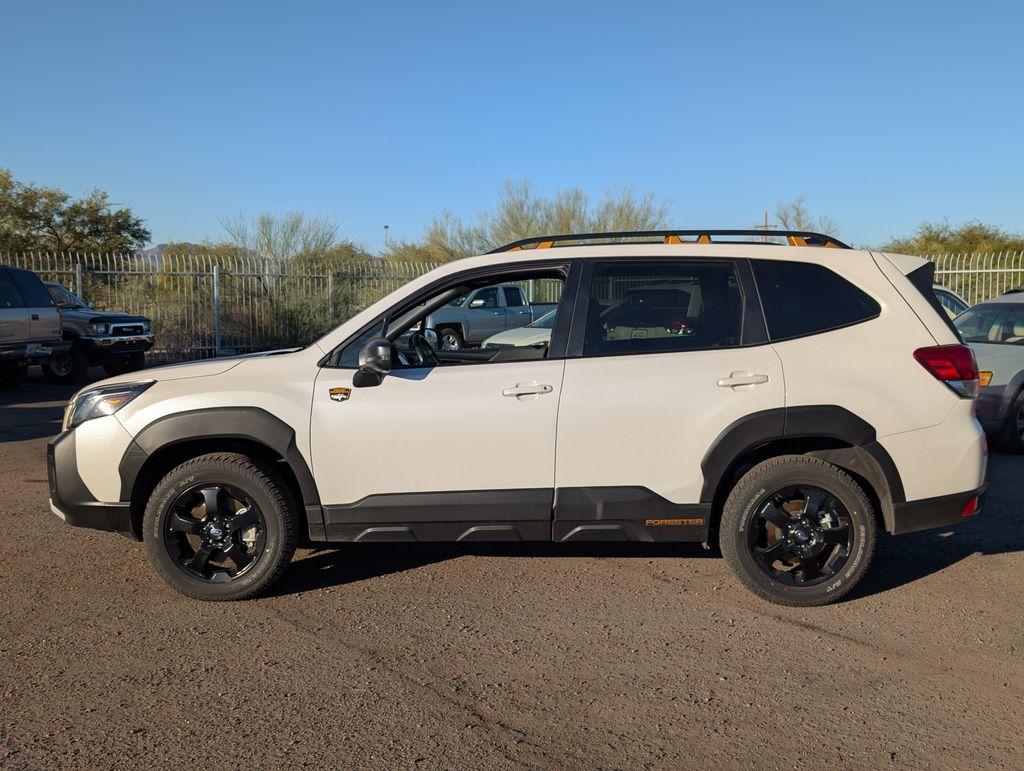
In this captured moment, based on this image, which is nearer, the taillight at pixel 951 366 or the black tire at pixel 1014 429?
the taillight at pixel 951 366

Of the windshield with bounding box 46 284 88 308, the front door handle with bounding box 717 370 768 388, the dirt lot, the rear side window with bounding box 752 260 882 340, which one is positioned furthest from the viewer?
the windshield with bounding box 46 284 88 308

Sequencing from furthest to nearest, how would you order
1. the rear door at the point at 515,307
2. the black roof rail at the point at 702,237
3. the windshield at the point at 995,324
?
1. the rear door at the point at 515,307
2. the windshield at the point at 995,324
3. the black roof rail at the point at 702,237

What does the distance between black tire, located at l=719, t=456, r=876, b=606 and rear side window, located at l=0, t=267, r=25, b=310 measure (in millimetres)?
13192

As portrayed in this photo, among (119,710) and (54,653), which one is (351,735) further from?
(54,653)

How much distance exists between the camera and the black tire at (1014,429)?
30.9 feet

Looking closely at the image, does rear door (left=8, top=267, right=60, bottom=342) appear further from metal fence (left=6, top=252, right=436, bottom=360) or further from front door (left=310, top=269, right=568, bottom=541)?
front door (left=310, top=269, right=568, bottom=541)

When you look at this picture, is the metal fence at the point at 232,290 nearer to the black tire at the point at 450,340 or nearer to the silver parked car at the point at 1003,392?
the silver parked car at the point at 1003,392

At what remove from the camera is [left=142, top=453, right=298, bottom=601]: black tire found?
5012 mm

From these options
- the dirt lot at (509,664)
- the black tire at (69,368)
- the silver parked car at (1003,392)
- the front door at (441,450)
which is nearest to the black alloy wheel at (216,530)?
the dirt lot at (509,664)

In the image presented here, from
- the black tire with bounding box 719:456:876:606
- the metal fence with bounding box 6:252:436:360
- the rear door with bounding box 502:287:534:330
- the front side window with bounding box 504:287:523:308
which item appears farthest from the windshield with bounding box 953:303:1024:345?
the metal fence with bounding box 6:252:436:360

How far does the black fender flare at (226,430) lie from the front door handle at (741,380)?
2.21 meters

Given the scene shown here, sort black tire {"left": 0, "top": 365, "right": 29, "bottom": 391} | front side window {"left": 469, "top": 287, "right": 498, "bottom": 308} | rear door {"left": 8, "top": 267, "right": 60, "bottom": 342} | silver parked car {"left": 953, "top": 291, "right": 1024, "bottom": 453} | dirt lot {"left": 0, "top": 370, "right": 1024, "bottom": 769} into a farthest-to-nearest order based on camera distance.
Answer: front side window {"left": 469, "top": 287, "right": 498, "bottom": 308}, black tire {"left": 0, "top": 365, "right": 29, "bottom": 391}, rear door {"left": 8, "top": 267, "right": 60, "bottom": 342}, silver parked car {"left": 953, "top": 291, "right": 1024, "bottom": 453}, dirt lot {"left": 0, "top": 370, "right": 1024, "bottom": 769}

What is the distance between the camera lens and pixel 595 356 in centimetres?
505

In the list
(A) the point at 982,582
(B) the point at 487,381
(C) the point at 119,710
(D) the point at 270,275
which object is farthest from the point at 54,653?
(D) the point at 270,275
